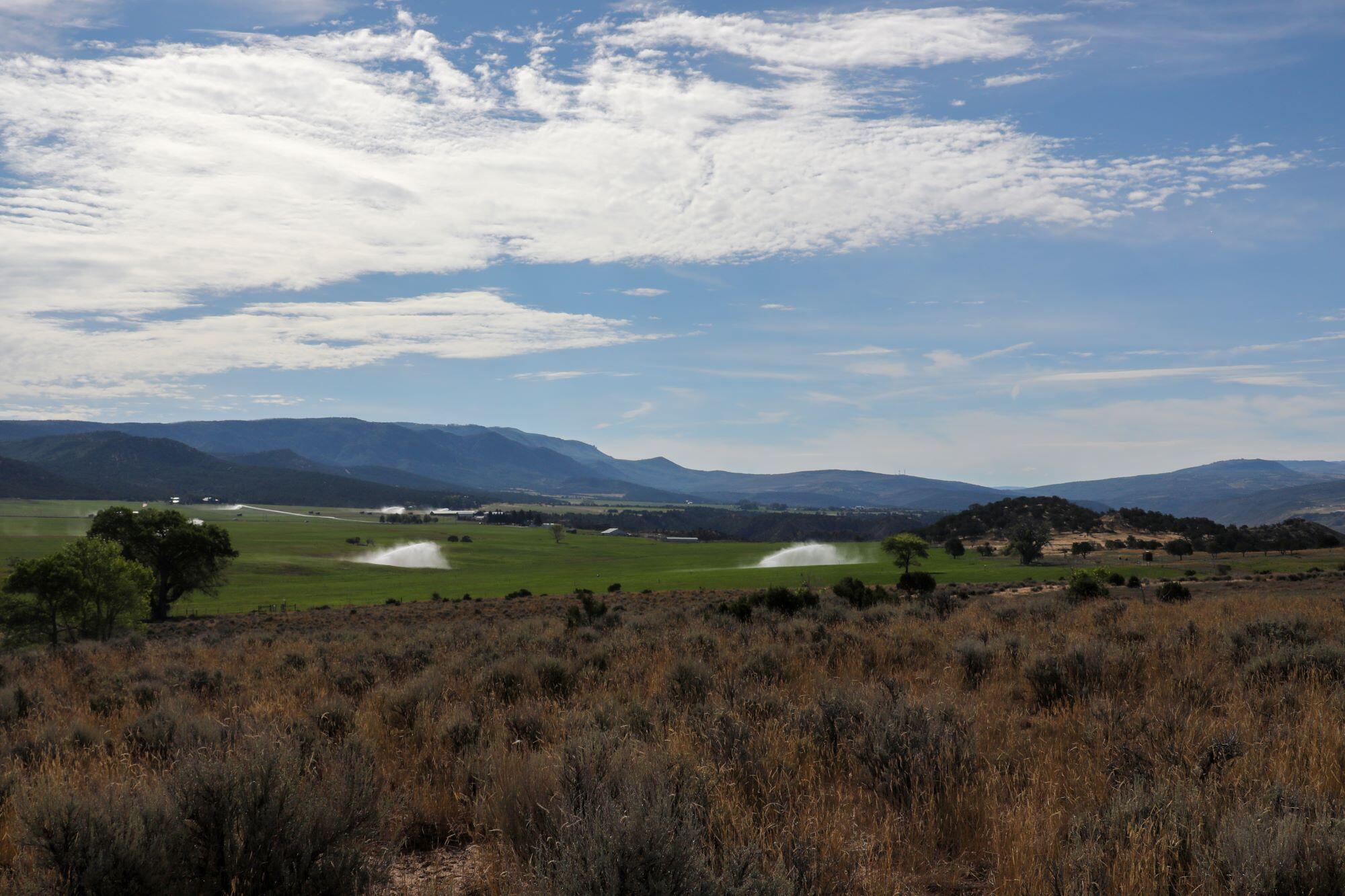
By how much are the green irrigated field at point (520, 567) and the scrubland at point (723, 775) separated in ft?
206

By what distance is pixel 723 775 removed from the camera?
5164 millimetres

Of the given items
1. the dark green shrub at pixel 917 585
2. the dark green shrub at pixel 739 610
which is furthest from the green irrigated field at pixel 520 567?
the dark green shrub at pixel 739 610

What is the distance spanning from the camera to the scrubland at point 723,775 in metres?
3.71

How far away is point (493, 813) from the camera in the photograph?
4.96 meters

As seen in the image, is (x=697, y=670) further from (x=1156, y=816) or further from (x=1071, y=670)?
(x=1156, y=816)

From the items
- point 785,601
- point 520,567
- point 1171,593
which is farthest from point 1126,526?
point 785,601

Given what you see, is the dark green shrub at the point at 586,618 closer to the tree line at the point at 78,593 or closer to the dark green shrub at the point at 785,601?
the dark green shrub at the point at 785,601

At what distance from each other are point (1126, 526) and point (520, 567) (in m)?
121

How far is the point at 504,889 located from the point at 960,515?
171m

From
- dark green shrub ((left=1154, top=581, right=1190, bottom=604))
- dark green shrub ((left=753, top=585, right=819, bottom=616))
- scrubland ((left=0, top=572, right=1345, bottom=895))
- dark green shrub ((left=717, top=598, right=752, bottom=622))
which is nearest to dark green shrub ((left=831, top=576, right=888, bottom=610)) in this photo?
dark green shrub ((left=753, top=585, right=819, bottom=616))

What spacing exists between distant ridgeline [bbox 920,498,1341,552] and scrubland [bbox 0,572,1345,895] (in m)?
127

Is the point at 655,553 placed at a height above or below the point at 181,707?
below

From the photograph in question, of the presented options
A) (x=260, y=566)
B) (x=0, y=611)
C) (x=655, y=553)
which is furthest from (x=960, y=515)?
(x=0, y=611)

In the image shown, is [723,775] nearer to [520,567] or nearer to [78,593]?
[78,593]
